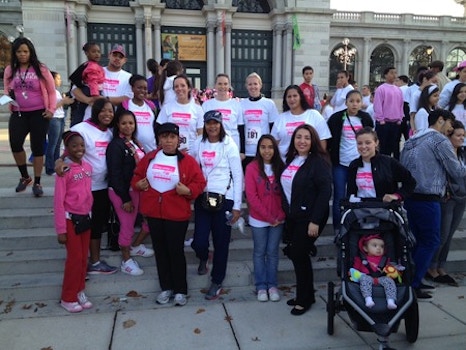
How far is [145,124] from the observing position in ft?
17.4

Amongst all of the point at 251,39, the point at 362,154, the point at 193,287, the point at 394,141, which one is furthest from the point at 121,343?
the point at 251,39

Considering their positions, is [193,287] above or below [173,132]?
below

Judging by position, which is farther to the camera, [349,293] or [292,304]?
[292,304]

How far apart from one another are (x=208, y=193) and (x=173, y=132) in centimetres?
79

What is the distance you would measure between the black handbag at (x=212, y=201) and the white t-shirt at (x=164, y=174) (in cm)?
39

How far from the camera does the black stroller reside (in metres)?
3.40

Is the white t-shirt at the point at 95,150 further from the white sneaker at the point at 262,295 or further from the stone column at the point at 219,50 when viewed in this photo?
the stone column at the point at 219,50

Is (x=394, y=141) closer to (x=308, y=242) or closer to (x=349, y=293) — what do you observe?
(x=308, y=242)

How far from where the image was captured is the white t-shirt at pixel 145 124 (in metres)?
5.24

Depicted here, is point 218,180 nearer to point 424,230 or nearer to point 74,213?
point 74,213

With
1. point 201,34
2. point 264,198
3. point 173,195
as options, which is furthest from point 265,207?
point 201,34

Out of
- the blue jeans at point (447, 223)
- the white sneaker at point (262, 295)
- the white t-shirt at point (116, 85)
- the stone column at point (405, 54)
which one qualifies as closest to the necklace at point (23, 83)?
the white t-shirt at point (116, 85)

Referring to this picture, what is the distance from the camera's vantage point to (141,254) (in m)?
5.16

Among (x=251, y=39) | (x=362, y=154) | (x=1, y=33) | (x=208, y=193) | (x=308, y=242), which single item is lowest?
(x=308, y=242)
